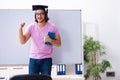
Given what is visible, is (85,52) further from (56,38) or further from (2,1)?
(2,1)

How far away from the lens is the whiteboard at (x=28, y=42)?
152 inches

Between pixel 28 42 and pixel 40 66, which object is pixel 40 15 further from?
pixel 28 42

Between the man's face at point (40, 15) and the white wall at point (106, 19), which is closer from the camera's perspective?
the man's face at point (40, 15)

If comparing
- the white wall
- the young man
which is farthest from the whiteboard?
the young man

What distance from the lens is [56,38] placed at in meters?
3.13

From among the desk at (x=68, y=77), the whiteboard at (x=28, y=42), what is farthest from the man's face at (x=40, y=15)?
the desk at (x=68, y=77)

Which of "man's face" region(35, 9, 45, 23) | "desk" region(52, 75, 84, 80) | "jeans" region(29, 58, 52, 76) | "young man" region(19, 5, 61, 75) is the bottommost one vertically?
"desk" region(52, 75, 84, 80)

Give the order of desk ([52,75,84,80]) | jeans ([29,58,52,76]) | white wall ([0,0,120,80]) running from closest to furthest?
jeans ([29,58,52,76]), desk ([52,75,84,80]), white wall ([0,0,120,80])

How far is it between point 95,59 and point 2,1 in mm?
2034

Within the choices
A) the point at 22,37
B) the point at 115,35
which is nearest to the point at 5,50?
the point at 22,37

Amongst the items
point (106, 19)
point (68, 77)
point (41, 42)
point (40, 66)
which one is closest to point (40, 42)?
point (41, 42)

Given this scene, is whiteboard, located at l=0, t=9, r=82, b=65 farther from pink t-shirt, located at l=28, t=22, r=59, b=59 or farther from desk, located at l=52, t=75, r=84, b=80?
pink t-shirt, located at l=28, t=22, r=59, b=59

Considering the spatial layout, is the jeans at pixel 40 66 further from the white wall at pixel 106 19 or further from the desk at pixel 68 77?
the white wall at pixel 106 19

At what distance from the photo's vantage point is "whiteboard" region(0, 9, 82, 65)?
12.7 feet
